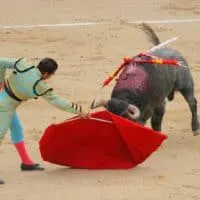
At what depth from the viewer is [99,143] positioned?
9.72 meters

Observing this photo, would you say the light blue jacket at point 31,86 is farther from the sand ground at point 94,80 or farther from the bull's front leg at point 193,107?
the bull's front leg at point 193,107

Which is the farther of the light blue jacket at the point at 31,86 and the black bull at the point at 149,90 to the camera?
the black bull at the point at 149,90

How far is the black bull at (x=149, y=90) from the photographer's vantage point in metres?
10.1

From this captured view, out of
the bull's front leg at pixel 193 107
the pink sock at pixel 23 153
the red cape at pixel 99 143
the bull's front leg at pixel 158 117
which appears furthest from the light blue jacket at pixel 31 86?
the bull's front leg at pixel 193 107

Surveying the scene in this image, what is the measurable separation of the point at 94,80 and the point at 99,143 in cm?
451

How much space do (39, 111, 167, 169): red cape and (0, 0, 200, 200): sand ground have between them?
12 cm

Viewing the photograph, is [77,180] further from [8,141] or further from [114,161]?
[8,141]

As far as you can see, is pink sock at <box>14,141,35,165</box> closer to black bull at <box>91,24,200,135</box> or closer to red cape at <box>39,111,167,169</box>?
red cape at <box>39,111,167,169</box>

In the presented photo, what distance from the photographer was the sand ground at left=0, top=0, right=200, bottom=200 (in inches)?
357

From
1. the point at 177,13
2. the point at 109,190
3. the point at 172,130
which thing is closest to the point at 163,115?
the point at 172,130

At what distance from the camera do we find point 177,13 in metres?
19.0

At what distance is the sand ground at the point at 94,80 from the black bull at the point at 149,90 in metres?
0.39

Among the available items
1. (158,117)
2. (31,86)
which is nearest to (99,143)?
(31,86)

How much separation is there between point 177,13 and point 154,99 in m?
8.27
